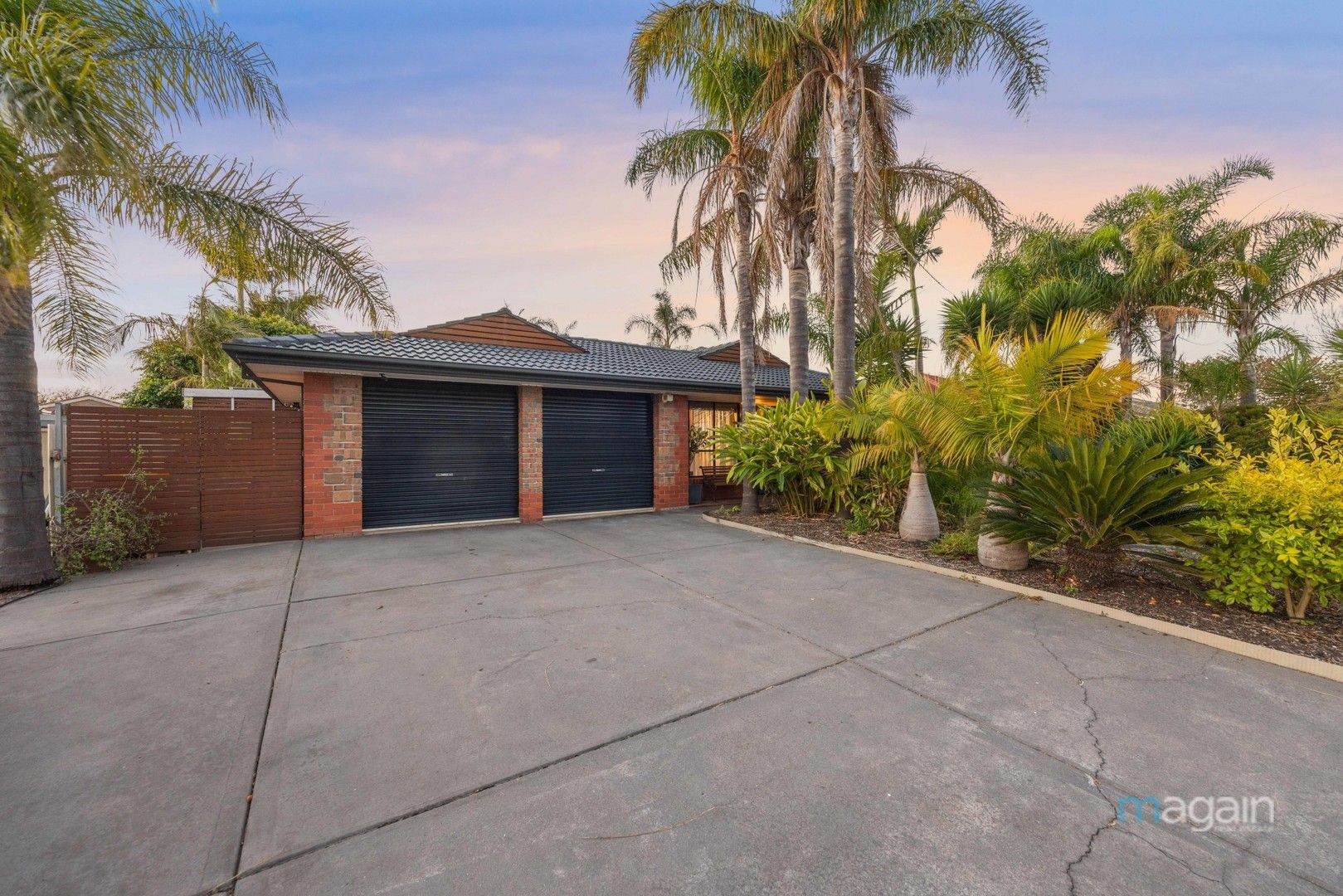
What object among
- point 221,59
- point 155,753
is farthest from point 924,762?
point 221,59

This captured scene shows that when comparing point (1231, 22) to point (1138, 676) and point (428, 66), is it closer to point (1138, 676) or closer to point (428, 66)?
point (1138, 676)

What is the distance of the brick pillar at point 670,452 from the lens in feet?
35.6

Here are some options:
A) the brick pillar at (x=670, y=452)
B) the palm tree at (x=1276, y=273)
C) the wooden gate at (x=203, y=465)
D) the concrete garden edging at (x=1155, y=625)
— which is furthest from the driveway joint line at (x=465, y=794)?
the palm tree at (x=1276, y=273)

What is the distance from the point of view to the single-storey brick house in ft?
26.0

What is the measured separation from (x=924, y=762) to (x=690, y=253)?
1044cm

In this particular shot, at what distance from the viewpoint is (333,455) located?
8000 millimetres

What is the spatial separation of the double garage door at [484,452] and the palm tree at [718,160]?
8.45 feet

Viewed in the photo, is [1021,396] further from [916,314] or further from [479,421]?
[479,421]

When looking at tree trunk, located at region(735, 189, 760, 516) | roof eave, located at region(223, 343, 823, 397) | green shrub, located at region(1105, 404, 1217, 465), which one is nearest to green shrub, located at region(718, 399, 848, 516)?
tree trunk, located at region(735, 189, 760, 516)

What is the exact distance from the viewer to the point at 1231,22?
7.21m

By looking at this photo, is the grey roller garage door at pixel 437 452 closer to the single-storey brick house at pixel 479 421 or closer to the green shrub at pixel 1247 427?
the single-storey brick house at pixel 479 421

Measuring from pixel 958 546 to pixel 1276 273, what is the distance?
1268 centimetres

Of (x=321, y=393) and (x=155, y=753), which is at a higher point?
(x=321, y=393)

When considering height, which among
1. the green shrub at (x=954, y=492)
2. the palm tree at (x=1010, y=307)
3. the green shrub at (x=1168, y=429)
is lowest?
the green shrub at (x=954, y=492)
